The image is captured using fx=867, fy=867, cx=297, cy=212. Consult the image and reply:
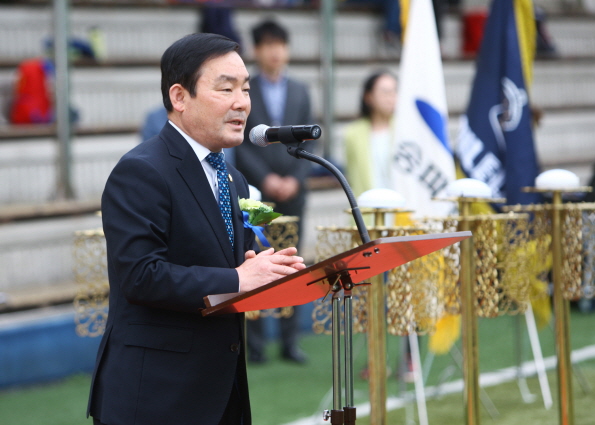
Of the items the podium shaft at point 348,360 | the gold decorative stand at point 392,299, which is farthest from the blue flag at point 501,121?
the podium shaft at point 348,360

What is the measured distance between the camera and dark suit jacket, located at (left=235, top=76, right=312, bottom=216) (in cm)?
463

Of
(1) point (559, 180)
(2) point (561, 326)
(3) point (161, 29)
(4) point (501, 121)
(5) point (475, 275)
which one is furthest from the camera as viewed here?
(3) point (161, 29)

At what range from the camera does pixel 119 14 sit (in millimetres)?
6586

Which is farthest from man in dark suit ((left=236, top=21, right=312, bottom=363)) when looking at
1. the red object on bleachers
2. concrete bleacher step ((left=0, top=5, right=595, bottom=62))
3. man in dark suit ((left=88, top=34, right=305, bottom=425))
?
man in dark suit ((left=88, top=34, right=305, bottom=425))

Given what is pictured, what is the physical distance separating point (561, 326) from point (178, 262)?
1.79m

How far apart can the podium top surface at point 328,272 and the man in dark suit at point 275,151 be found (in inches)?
108

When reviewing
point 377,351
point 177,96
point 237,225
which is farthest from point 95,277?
point 177,96

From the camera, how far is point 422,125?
3863 millimetres

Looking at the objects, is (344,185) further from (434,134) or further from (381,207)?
(434,134)

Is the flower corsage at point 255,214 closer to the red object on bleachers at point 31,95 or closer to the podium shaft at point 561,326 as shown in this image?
the podium shaft at point 561,326

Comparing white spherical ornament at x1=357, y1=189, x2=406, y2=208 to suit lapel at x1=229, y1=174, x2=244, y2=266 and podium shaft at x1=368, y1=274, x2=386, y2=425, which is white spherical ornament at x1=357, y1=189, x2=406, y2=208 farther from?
suit lapel at x1=229, y1=174, x2=244, y2=266

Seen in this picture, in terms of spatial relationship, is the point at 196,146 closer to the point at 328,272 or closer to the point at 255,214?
the point at 255,214

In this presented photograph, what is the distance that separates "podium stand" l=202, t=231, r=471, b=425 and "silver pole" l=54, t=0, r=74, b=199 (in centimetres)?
369

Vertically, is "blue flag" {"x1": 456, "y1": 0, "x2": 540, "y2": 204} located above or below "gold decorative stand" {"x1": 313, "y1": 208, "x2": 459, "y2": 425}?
above
